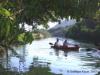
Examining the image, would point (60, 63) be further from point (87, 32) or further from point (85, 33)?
point (85, 33)

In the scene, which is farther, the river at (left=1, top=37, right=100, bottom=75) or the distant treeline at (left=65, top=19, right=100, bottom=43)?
the distant treeline at (left=65, top=19, right=100, bottom=43)

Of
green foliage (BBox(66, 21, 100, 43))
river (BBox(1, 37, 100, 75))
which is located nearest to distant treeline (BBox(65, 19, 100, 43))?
green foliage (BBox(66, 21, 100, 43))

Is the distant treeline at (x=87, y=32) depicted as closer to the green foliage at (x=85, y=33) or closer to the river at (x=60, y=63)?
the green foliage at (x=85, y=33)

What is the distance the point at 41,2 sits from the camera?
15.6 meters

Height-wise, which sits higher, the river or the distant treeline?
the distant treeline

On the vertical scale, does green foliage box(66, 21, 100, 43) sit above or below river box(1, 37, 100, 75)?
above

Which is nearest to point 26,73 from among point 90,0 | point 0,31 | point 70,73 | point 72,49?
point 70,73

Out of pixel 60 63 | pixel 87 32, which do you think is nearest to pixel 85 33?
pixel 87 32

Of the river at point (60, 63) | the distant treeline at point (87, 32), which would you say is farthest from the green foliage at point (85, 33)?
the river at point (60, 63)

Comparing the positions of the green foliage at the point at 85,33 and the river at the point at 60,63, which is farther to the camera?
the green foliage at the point at 85,33

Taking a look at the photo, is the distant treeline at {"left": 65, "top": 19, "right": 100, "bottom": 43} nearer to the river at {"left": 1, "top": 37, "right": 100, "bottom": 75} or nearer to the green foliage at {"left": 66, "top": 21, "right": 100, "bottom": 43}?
the green foliage at {"left": 66, "top": 21, "right": 100, "bottom": 43}

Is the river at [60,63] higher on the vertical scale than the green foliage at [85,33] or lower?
lower

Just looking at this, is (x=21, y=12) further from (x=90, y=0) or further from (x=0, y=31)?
(x=0, y=31)

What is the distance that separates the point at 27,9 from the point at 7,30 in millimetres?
5089
